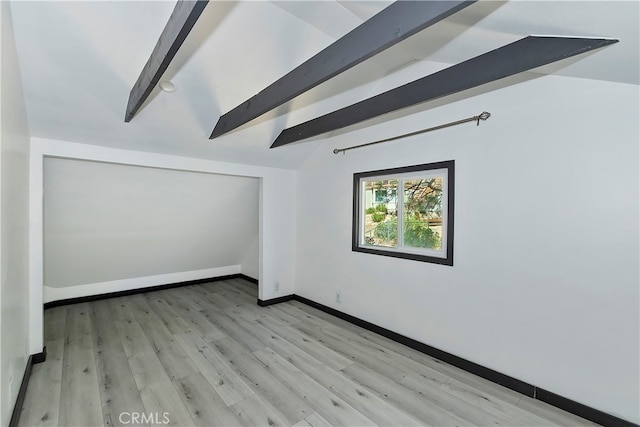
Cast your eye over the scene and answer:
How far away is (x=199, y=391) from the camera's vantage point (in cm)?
212

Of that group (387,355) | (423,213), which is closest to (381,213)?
(423,213)

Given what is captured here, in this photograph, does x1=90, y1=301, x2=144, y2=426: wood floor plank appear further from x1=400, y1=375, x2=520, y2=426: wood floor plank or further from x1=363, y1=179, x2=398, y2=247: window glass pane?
x1=363, y1=179, x2=398, y2=247: window glass pane

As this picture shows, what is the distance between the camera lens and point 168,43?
142 cm

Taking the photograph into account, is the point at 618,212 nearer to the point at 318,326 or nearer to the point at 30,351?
the point at 318,326

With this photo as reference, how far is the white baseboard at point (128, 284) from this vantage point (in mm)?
3972

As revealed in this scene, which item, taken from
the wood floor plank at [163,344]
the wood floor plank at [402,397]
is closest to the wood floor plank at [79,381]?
the wood floor plank at [163,344]

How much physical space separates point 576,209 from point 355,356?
2.13 metres

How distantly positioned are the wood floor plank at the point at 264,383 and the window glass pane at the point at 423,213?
5.87 feet

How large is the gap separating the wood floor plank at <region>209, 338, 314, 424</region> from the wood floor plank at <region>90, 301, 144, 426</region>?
729 millimetres

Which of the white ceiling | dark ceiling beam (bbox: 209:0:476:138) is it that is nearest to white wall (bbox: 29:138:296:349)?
the white ceiling

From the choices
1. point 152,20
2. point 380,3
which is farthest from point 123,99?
point 380,3

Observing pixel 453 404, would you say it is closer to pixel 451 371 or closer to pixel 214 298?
pixel 451 371

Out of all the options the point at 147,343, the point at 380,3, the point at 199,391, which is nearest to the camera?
the point at 380,3

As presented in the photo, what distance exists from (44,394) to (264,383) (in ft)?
5.27
